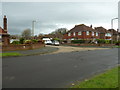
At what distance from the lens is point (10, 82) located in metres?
4.39

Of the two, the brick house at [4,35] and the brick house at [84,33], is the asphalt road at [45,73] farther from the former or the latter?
the brick house at [84,33]

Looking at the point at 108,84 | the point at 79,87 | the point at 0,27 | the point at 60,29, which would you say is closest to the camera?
the point at 79,87

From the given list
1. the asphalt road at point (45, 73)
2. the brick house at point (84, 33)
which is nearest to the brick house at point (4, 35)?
the asphalt road at point (45, 73)

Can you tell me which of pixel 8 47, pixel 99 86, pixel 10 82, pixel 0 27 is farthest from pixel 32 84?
pixel 0 27

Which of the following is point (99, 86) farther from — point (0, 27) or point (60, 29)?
point (60, 29)

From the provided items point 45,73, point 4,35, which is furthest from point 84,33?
point 45,73

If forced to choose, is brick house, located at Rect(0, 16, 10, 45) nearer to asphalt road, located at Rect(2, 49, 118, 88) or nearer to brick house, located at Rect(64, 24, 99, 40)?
asphalt road, located at Rect(2, 49, 118, 88)

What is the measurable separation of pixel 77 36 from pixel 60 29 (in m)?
50.2

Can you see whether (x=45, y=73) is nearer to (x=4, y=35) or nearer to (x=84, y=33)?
(x=4, y=35)

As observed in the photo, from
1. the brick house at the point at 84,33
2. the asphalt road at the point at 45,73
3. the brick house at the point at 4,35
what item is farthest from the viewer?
the brick house at the point at 84,33

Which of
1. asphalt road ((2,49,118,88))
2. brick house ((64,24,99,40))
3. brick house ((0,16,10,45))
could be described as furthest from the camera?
brick house ((64,24,99,40))

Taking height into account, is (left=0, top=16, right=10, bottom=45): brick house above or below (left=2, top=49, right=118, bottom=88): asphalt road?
above

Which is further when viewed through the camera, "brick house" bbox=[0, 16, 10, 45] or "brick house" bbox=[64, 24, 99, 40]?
"brick house" bbox=[64, 24, 99, 40]

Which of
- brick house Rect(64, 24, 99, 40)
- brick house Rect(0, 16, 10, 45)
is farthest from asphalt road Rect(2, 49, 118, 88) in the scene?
brick house Rect(64, 24, 99, 40)
